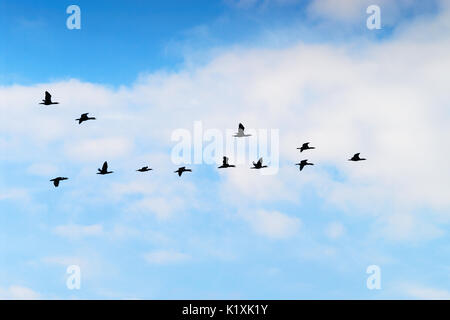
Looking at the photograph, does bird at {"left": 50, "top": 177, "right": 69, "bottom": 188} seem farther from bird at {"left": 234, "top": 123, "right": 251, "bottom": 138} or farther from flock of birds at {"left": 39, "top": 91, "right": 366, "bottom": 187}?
bird at {"left": 234, "top": 123, "right": 251, "bottom": 138}

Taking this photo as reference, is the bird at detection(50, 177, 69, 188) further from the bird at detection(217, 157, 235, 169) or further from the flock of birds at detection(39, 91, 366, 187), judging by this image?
the bird at detection(217, 157, 235, 169)

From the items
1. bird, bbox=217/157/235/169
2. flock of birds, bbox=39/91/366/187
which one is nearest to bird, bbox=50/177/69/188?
flock of birds, bbox=39/91/366/187

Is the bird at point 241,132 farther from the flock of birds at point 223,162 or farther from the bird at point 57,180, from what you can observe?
the bird at point 57,180

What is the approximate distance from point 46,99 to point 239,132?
99.2ft

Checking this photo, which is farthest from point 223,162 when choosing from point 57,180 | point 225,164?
point 57,180

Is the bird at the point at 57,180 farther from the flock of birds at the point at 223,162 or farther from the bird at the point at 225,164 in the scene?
the bird at the point at 225,164

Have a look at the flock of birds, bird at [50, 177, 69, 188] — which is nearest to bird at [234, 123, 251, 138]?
the flock of birds

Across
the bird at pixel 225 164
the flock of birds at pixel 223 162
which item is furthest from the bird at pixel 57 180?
the bird at pixel 225 164

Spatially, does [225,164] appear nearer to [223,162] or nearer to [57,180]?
[223,162]
